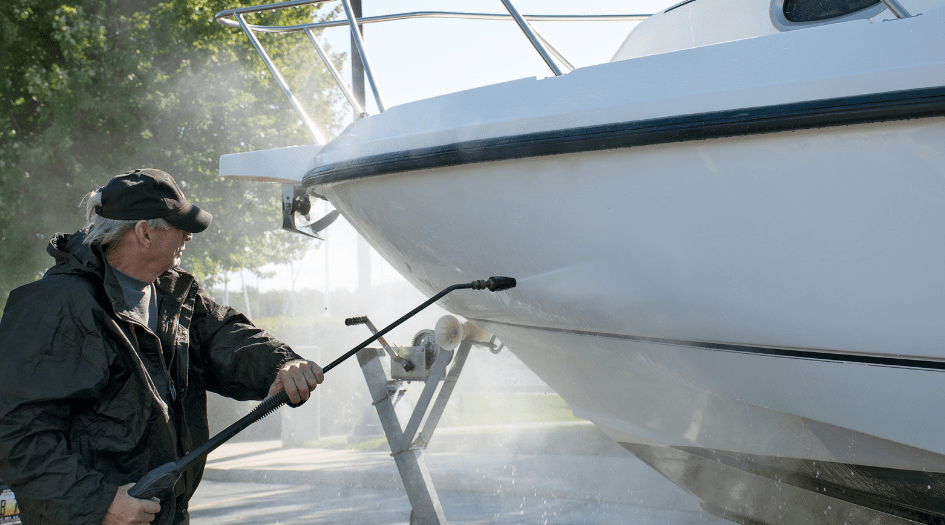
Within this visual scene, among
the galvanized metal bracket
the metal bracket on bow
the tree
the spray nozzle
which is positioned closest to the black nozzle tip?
the spray nozzle

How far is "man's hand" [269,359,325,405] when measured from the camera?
153 centimetres

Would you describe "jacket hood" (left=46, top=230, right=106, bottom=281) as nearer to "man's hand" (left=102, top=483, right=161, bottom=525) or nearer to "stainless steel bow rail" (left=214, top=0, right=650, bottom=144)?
"man's hand" (left=102, top=483, right=161, bottom=525)

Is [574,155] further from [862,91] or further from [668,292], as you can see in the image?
[862,91]

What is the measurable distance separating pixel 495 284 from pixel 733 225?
25.1 inches

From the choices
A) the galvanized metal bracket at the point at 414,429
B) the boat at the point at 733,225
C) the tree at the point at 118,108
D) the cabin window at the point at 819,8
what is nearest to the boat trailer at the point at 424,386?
the galvanized metal bracket at the point at 414,429

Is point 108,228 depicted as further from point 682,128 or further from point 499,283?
point 682,128

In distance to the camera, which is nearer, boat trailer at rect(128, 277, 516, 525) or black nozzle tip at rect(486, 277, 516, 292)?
black nozzle tip at rect(486, 277, 516, 292)

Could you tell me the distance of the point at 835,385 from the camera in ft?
5.18

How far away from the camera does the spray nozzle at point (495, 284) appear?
5.96 ft

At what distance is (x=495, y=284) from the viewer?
1.85 metres

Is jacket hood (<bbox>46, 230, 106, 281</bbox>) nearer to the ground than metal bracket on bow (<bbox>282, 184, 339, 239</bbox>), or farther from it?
farther from it

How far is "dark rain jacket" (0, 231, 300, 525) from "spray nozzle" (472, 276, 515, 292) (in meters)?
0.54

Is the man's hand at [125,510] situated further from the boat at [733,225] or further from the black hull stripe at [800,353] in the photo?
the black hull stripe at [800,353]

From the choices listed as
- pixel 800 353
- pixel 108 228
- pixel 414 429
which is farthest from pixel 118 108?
pixel 800 353
